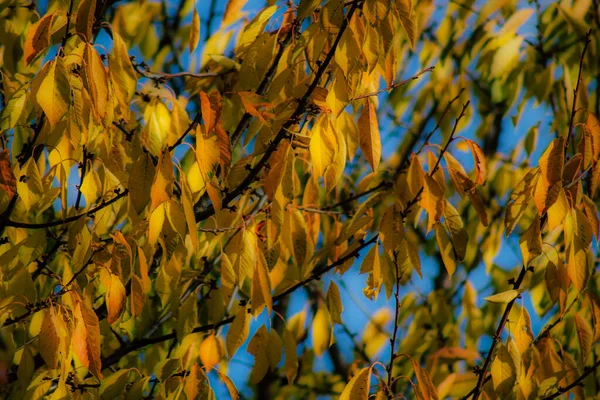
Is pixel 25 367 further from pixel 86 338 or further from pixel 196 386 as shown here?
pixel 196 386

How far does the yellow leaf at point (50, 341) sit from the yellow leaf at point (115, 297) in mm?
104

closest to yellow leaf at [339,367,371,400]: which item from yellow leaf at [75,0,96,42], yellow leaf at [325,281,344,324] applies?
yellow leaf at [325,281,344,324]

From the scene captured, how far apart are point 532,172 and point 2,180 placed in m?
1.02

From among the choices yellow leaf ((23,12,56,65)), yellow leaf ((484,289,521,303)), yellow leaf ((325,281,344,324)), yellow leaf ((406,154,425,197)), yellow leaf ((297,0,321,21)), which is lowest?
yellow leaf ((484,289,521,303))

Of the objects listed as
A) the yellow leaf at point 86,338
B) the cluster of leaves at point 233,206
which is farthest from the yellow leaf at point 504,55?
the yellow leaf at point 86,338

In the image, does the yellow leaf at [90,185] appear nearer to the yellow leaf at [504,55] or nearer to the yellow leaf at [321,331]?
the yellow leaf at [321,331]

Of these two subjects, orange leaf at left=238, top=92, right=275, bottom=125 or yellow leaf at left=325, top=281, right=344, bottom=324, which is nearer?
orange leaf at left=238, top=92, right=275, bottom=125

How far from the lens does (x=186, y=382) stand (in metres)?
1.41

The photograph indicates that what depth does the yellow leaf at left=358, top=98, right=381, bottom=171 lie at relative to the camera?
1377mm

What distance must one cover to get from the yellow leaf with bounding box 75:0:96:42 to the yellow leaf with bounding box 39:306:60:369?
488 mm

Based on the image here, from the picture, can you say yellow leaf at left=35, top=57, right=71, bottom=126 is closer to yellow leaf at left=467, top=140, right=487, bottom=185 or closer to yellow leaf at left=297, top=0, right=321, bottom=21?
yellow leaf at left=297, top=0, right=321, bottom=21

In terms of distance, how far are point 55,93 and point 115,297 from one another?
0.39 metres

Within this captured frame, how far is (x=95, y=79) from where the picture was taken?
1264 millimetres

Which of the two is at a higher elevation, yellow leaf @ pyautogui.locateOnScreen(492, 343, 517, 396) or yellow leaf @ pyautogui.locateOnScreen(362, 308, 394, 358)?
yellow leaf @ pyautogui.locateOnScreen(362, 308, 394, 358)
